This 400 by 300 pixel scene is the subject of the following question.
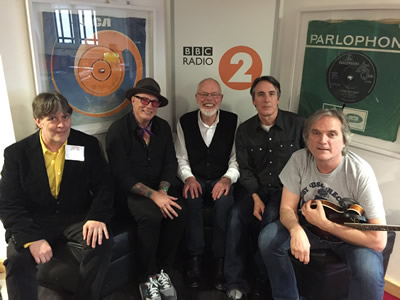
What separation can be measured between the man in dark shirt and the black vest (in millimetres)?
165

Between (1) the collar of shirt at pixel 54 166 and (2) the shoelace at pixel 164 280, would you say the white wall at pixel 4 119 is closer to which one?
(1) the collar of shirt at pixel 54 166

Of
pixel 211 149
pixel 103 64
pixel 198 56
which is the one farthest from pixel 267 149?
pixel 103 64

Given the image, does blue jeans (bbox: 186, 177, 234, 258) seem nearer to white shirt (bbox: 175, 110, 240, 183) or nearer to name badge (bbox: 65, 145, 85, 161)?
white shirt (bbox: 175, 110, 240, 183)

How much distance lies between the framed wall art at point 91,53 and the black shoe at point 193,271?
1.20m

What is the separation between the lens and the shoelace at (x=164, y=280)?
6.75 ft

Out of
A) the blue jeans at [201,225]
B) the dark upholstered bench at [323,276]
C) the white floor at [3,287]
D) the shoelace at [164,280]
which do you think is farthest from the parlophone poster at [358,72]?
the white floor at [3,287]

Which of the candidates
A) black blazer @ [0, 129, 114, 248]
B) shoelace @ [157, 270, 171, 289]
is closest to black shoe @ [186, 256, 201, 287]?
shoelace @ [157, 270, 171, 289]

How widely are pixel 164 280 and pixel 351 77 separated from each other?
73.4 inches

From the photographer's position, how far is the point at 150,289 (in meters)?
2.03

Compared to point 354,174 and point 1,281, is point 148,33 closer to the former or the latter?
point 354,174

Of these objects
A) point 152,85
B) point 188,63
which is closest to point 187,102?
point 188,63

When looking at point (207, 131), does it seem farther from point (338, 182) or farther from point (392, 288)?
point (392, 288)

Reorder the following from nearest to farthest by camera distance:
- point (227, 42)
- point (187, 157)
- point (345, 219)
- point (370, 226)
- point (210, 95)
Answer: point (370, 226) < point (345, 219) < point (210, 95) < point (187, 157) < point (227, 42)

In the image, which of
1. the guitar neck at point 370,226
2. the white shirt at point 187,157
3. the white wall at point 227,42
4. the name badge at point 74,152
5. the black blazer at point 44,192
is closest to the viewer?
the guitar neck at point 370,226
